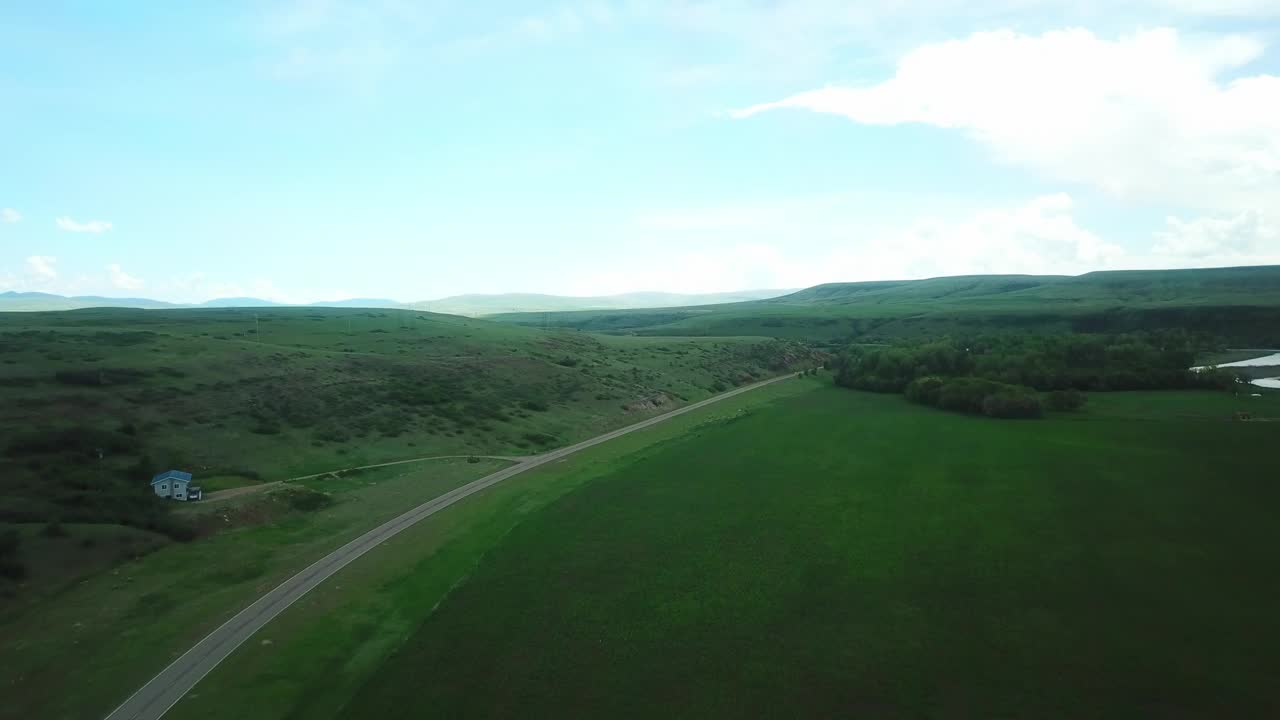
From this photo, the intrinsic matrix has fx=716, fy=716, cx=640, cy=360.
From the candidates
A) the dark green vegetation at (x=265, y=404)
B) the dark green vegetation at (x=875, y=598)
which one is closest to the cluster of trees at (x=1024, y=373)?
the dark green vegetation at (x=265, y=404)

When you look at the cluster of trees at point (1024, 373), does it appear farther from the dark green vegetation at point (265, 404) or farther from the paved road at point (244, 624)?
the paved road at point (244, 624)

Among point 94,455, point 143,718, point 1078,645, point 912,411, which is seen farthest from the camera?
point 912,411

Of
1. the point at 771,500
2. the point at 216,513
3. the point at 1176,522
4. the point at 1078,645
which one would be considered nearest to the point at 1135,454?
the point at 1176,522

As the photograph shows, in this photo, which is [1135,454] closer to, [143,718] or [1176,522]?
[1176,522]

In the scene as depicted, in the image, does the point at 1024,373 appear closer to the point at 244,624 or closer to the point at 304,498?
the point at 304,498

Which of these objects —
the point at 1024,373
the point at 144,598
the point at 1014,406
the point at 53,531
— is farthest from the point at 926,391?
the point at 53,531

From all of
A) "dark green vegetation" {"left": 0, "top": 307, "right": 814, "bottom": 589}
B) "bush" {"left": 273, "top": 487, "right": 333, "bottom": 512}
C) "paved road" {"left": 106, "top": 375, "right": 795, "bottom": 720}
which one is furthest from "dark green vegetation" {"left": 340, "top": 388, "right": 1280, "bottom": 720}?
"dark green vegetation" {"left": 0, "top": 307, "right": 814, "bottom": 589}
